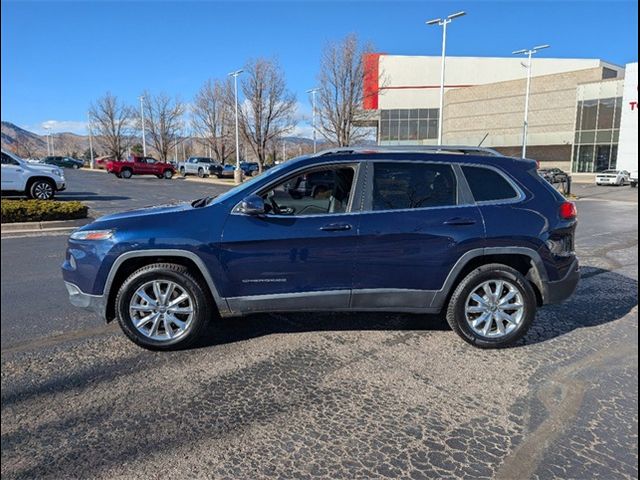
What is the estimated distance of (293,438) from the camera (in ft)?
9.15

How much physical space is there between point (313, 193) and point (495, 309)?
6.41 ft

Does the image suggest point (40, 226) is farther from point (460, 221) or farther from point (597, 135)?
point (597, 135)

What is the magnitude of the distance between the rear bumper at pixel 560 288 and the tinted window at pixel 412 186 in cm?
118

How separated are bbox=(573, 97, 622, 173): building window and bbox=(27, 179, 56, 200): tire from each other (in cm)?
4675

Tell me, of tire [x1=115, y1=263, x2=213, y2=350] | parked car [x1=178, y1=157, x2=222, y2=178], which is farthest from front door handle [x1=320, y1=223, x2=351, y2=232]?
parked car [x1=178, y1=157, x2=222, y2=178]

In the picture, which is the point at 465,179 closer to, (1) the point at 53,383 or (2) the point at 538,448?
(2) the point at 538,448

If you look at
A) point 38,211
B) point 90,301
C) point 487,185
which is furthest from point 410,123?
point 90,301

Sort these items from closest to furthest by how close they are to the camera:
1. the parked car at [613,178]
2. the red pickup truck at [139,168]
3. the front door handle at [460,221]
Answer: the front door handle at [460,221] → the red pickup truck at [139,168] → the parked car at [613,178]

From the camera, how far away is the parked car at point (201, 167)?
134 ft

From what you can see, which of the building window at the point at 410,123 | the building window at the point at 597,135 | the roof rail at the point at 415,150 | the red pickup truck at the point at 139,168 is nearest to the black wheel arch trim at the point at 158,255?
the roof rail at the point at 415,150

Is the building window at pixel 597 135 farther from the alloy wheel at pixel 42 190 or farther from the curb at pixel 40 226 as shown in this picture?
the curb at pixel 40 226

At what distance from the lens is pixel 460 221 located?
13.2 feet

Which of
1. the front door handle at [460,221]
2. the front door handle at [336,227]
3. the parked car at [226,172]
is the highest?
the parked car at [226,172]

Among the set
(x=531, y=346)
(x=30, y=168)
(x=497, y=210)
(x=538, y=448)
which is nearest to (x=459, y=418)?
(x=538, y=448)
